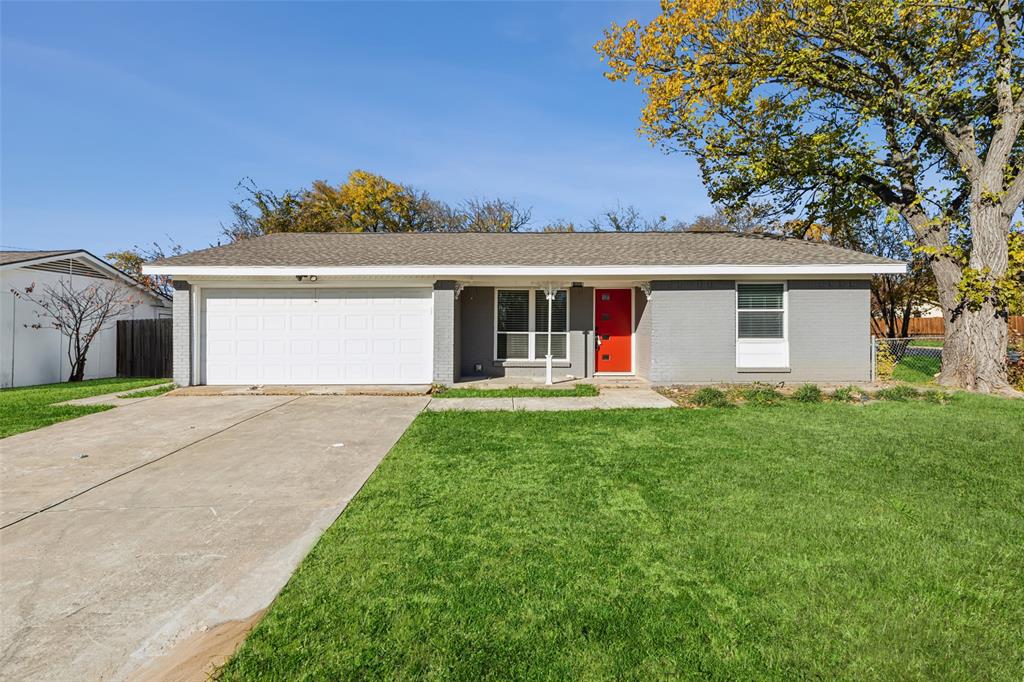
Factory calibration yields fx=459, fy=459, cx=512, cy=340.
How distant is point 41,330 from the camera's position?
13188mm

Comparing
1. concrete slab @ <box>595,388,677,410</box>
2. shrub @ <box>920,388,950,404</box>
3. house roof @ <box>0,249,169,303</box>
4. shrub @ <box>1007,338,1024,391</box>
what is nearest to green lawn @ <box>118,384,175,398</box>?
house roof @ <box>0,249,169,303</box>

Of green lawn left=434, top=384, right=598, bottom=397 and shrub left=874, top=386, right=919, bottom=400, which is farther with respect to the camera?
green lawn left=434, top=384, right=598, bottom=397

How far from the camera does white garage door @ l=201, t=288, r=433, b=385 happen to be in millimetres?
10781

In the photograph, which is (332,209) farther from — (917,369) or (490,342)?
(917,369)

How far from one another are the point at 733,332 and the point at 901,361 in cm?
718

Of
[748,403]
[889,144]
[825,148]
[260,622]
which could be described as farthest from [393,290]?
[889,144]

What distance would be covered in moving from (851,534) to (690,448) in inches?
88.5

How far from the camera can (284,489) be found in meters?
4.31

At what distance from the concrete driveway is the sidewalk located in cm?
144

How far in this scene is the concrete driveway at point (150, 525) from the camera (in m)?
2.34

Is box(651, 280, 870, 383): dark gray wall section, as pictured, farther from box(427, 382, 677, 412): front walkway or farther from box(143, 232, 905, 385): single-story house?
box(427, 382, 677, 412): front walkway

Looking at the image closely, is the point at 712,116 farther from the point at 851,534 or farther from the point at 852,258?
the point at 851,534

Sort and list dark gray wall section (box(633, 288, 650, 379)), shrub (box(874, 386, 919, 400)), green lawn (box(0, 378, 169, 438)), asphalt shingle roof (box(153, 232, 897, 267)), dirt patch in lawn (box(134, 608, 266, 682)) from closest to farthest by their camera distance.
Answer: dirt patch in lawn (box(134, 608, 266, 682)) < green lawn (box(0, 378, 169, 438)) < shrub (box(874, 386, 919, 400)) < asphalt shingle roof (box(153, 232, 897, 267)) < dark gray wall section (box(633, 288, 650, 379))

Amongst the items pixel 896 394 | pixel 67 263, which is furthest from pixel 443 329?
pixel 67 263
